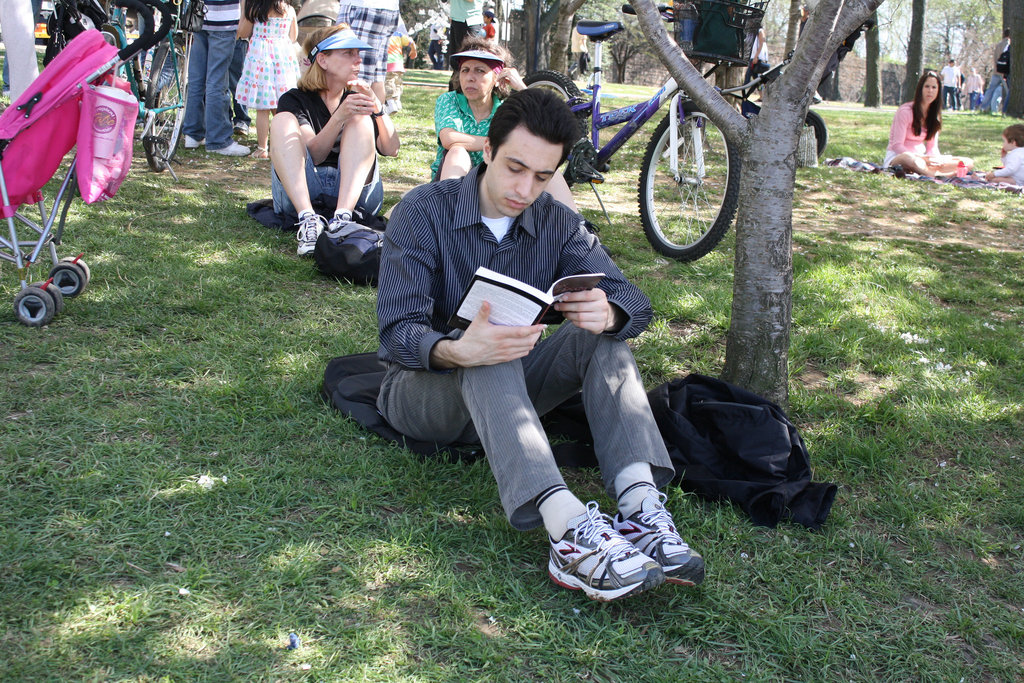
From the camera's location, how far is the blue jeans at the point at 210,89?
7258 millimetres

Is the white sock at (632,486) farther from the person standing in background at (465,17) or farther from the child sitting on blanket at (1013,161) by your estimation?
the child sitting on blanket at (1013,161)

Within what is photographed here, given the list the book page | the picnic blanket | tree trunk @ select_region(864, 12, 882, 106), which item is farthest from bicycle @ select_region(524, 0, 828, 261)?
tree trunk @ select_region(864, 12, 882, 106)

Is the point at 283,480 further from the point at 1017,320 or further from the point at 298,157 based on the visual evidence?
the point at 1017,320

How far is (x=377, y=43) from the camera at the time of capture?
7.20m

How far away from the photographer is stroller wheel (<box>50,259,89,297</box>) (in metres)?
3.88

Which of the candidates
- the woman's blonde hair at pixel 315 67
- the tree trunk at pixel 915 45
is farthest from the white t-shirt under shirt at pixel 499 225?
the tree trunk at pixel 915 45

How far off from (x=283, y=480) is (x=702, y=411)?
145 centimetres

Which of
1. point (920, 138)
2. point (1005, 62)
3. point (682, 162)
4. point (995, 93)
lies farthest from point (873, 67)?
point (682, 162)

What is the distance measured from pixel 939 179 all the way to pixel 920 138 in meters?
0.58

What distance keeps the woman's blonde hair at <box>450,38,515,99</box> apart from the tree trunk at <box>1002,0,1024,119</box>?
619 inches

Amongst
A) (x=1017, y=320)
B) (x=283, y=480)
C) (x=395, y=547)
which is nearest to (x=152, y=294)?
(x=283, y=480)

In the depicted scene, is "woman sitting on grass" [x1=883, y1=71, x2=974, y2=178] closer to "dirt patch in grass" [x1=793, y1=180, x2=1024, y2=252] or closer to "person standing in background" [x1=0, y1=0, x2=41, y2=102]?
"dirt patch in grass" [x1=793, y1=180, x2=1024, y2=252]

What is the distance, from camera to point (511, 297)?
241 cm

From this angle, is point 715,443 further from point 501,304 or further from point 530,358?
point 501,304
